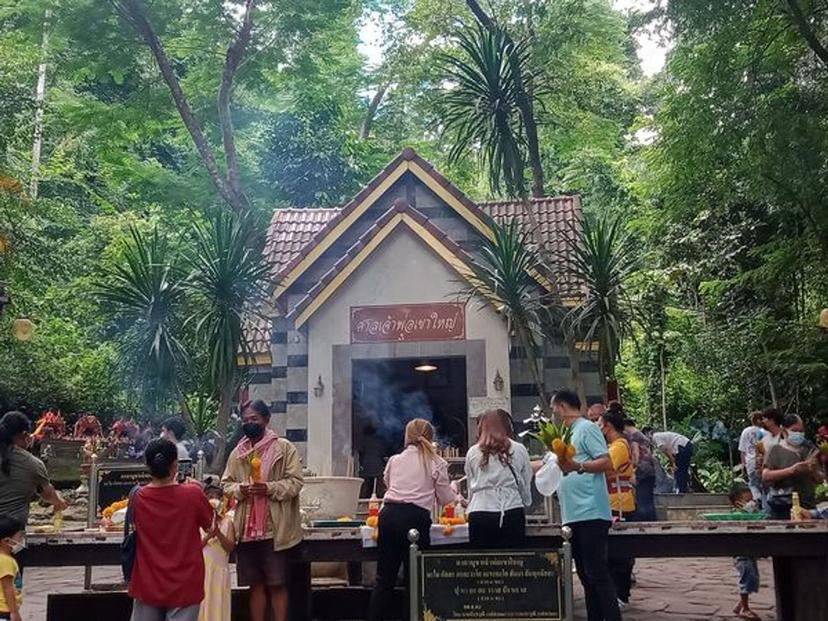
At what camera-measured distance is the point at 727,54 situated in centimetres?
1393

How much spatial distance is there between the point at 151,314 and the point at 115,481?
16.2 feet

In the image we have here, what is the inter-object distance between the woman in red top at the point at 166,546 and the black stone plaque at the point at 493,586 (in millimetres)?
1445

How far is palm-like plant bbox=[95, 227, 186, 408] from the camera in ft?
44.3

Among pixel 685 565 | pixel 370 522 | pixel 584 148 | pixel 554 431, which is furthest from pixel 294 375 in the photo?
pixel 584 148

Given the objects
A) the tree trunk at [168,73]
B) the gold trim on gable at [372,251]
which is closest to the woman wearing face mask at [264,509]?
the gold trim on gable at [372,251]

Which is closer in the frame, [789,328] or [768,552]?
[768,552]

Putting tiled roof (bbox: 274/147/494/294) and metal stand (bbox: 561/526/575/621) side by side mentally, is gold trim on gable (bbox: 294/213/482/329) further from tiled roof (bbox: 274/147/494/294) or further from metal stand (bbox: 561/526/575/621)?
metal stand (bbox: 561/526/575/621)

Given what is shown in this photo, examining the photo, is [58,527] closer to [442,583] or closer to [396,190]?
[442,583]

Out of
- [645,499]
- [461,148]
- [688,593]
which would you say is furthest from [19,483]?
[461,148]

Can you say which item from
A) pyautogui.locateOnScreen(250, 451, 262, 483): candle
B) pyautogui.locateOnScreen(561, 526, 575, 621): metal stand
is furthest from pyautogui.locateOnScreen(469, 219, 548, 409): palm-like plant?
pyautogui.locateOnScreen(561, 526, 575, 621): metal stand

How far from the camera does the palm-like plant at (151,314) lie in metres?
13.5

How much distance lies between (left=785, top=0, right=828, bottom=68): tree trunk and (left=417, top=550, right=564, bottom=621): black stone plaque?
9.57 meters

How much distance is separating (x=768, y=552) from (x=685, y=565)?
6.86 meters

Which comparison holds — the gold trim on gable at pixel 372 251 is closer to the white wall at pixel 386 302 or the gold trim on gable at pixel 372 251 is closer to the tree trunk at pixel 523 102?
the white wall at pixel 386 302
